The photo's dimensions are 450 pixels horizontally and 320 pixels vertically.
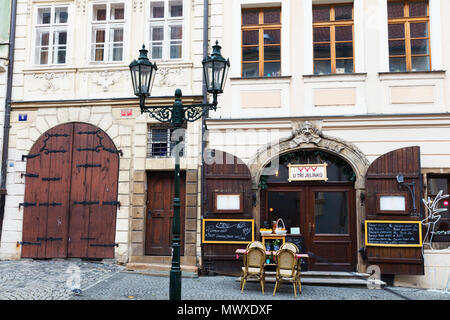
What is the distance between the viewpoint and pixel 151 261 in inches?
394

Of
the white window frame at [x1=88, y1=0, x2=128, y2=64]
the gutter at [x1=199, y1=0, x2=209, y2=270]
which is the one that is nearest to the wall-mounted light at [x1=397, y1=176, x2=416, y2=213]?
the gutter at [x1=199, y1=0, x2=209, y2=270]

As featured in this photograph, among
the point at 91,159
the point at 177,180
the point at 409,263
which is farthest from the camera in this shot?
the point at 91,159

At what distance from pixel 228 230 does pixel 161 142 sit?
2.73m

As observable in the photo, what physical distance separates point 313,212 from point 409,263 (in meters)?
2.20

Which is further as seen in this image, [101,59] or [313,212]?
[101,59]

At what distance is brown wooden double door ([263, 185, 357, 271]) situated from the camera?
9578 millimetres

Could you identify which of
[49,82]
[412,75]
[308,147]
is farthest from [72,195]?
[412,75]

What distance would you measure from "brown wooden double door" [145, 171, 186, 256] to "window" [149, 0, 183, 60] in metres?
2.96

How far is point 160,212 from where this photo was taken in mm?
10266

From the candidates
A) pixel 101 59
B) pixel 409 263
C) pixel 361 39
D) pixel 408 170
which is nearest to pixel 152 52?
pixel 101 59

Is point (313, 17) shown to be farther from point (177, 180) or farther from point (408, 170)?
point (177, 180)

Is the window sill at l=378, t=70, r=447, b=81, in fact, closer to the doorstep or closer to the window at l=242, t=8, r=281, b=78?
the window at l=242, t=8, r=281, b=78

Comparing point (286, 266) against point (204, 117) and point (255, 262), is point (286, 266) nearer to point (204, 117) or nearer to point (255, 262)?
point (255, 262)

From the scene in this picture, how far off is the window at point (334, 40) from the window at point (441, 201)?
3.07m
